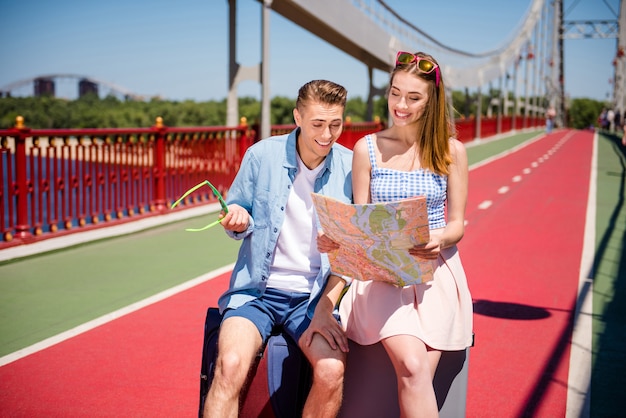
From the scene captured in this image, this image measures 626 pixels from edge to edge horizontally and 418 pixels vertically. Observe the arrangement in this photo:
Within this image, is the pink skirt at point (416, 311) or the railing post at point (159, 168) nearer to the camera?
Result: the pink skirt at point (416, 311)

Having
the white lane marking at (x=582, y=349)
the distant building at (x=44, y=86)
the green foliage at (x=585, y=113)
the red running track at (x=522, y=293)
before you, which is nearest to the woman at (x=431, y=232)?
the red running track at (x=522, y=293)

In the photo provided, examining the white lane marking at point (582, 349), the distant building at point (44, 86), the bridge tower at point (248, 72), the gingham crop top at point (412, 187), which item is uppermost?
the distant building at point (44, 86)

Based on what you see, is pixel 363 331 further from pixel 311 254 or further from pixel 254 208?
pixel 254 208

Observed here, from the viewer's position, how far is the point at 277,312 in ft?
10.7

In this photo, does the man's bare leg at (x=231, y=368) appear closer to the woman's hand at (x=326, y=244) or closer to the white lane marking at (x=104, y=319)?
the woman's hand at (x=326, y=244)

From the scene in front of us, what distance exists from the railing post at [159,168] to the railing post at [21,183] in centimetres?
291

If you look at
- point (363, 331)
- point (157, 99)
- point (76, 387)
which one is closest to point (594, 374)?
point (363, 331)

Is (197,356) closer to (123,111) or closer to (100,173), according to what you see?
(100,173)

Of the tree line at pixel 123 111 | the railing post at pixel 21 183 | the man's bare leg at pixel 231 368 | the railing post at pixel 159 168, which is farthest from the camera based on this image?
the tree line at pixel 123 111

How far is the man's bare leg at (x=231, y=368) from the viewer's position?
282 cm

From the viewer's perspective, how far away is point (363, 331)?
A: 119 inches

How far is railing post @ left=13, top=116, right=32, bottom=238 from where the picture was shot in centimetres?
805

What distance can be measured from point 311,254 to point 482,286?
4.32m

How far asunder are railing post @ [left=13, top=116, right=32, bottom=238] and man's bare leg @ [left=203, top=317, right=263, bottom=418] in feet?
18.9
